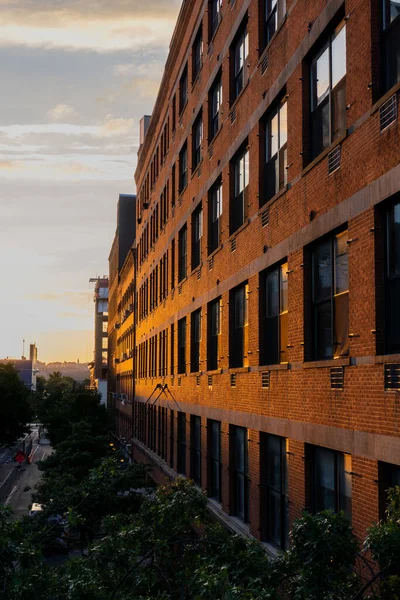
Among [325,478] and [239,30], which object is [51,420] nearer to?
[239,30]

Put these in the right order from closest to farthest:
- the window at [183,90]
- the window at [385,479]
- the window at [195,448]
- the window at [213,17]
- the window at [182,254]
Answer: the window at [385,479] → the window at [213,17] → the window at [195,448] → the window at [182,254] → the window at [183,90]


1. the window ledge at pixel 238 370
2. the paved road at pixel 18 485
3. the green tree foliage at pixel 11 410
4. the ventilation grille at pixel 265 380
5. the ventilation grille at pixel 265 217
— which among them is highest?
the ventilation grille at pixel 265 217

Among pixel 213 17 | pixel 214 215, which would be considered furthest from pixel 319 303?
pixel 213 17

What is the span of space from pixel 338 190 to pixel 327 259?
4.85 feet

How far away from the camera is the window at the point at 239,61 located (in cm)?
2203

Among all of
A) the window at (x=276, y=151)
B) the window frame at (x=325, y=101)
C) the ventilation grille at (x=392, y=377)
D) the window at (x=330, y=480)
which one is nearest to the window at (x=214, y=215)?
the window at (x=276, y=151)

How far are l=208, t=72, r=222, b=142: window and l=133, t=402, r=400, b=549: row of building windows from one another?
31.5 ft

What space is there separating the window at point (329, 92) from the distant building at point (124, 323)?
43624 mm

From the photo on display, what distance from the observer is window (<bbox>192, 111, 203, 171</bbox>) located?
2983 cm

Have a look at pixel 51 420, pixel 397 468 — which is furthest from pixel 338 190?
pixel 51 420

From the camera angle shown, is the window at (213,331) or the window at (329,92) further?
the window at (213,331)

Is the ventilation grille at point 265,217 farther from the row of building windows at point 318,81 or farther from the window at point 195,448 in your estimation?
the window at point 195,448

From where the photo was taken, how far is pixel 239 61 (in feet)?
75.8

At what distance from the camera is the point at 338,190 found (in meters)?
13.7
